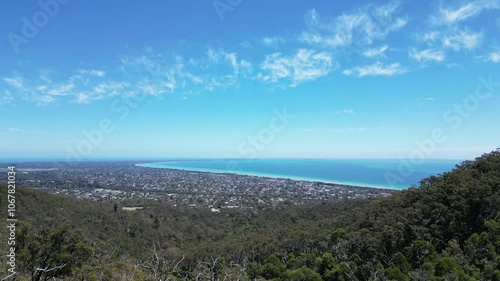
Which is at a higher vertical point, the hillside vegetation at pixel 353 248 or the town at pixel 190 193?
the hillside vegetation at pixel 353 248

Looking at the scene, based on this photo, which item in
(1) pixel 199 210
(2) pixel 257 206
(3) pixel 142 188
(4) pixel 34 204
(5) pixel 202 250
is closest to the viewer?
(5) pixel 202 250

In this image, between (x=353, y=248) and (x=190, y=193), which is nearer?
(x=353, y=248)

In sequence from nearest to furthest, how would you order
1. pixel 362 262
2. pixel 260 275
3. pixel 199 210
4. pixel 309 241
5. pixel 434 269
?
pixel 434 269 < pixel 362 262 < pixel 260 275 < pixel 309 241 < pixel 199 210

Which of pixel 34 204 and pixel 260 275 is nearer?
pixel 260 275

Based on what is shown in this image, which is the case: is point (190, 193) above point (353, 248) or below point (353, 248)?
below

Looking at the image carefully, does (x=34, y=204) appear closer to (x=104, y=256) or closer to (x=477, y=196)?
(x=104, y=256)

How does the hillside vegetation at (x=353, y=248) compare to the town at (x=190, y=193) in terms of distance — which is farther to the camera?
the town at (x=190, y=193)

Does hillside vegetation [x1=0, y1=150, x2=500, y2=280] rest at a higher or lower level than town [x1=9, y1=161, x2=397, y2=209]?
higher

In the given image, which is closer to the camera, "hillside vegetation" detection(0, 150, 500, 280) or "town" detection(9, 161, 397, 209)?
"hillside vegetation" detection(0, 150, 500, 280)

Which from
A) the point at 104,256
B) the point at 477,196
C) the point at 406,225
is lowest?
the point at 104,256

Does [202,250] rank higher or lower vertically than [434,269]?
lower


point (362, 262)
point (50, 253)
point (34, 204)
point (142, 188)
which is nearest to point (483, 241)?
point (362, 262)
